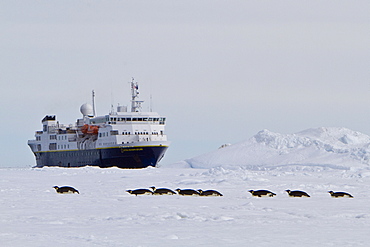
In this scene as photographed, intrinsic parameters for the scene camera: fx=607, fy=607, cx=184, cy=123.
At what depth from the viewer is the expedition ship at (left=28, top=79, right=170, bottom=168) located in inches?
2616

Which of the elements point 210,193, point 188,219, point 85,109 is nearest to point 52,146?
point 85,109

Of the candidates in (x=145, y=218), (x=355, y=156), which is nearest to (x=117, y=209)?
(x=145, y=218)

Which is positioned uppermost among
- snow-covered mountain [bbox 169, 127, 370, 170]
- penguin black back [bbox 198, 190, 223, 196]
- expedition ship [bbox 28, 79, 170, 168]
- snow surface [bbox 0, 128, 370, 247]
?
expedition ship [bbox 28, 79, 170, 168]

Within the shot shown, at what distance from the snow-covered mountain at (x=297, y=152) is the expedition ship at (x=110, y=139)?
5406 millimetres

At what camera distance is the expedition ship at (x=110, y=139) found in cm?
6644

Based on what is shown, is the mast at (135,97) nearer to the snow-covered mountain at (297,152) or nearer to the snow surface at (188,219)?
the snow-covered mountain at (297,152)

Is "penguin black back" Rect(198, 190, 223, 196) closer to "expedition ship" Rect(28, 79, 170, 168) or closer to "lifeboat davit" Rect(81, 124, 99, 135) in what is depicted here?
"expedition ship" Rect(28, 79, 170, 168)

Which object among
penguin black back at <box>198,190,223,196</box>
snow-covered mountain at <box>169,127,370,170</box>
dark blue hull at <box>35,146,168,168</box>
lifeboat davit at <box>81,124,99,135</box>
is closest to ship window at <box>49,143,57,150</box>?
dark blue hull at <box>35,146,168,168</box>

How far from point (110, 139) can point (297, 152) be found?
23692 millimetres

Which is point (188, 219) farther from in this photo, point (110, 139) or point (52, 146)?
point (52, 146)

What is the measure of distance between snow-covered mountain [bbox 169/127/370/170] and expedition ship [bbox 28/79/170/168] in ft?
17.7

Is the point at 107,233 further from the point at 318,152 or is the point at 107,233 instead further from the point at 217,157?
the point at 217,157

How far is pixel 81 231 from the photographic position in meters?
11.6

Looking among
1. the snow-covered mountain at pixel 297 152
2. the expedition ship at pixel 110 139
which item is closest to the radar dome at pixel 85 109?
the expedition ship at pixel 110 139
